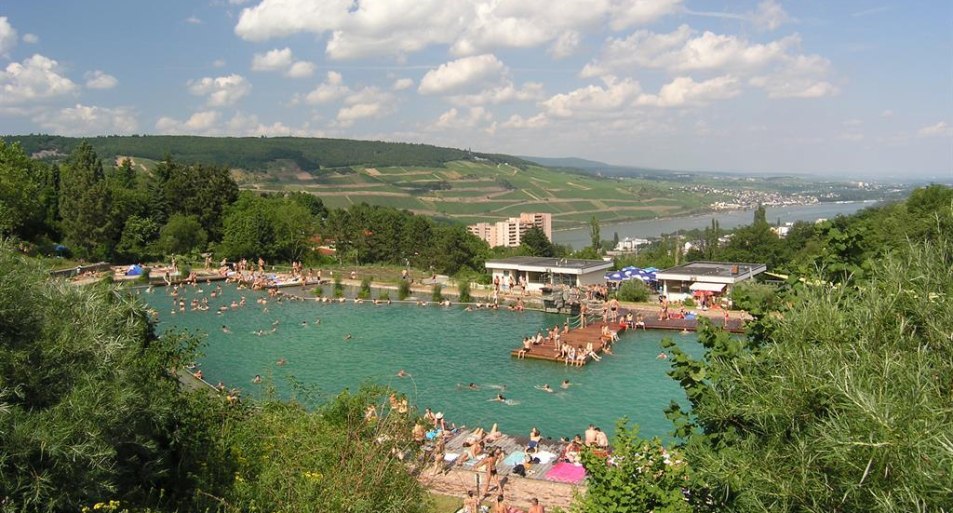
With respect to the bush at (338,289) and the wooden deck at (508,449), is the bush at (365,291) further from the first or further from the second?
the wooden deck at (508,449)

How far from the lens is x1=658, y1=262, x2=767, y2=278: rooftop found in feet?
105

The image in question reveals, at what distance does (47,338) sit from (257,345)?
1779cm

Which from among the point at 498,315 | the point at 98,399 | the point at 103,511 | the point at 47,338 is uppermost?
the point at 47,338

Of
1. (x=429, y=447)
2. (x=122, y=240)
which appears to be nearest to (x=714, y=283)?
(x=429, y=447)

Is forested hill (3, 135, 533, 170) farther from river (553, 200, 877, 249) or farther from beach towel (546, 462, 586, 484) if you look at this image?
beach towel (546, 462, 586, 484)

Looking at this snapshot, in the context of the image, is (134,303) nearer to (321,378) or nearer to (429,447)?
(429,447)

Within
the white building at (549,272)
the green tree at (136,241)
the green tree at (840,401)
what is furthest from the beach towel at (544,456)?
the green tree at (136,241)

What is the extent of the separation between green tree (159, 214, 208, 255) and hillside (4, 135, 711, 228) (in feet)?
209

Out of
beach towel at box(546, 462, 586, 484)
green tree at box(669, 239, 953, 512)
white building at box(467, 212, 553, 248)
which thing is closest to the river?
white building at box(467, 212, 553, 248)

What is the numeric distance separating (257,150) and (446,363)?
131m

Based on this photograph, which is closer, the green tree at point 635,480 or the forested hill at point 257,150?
the green tree at point 635,480

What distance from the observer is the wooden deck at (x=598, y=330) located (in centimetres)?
2238

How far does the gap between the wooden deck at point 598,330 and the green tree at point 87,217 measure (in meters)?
28.0

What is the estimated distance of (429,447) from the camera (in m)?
12.9
